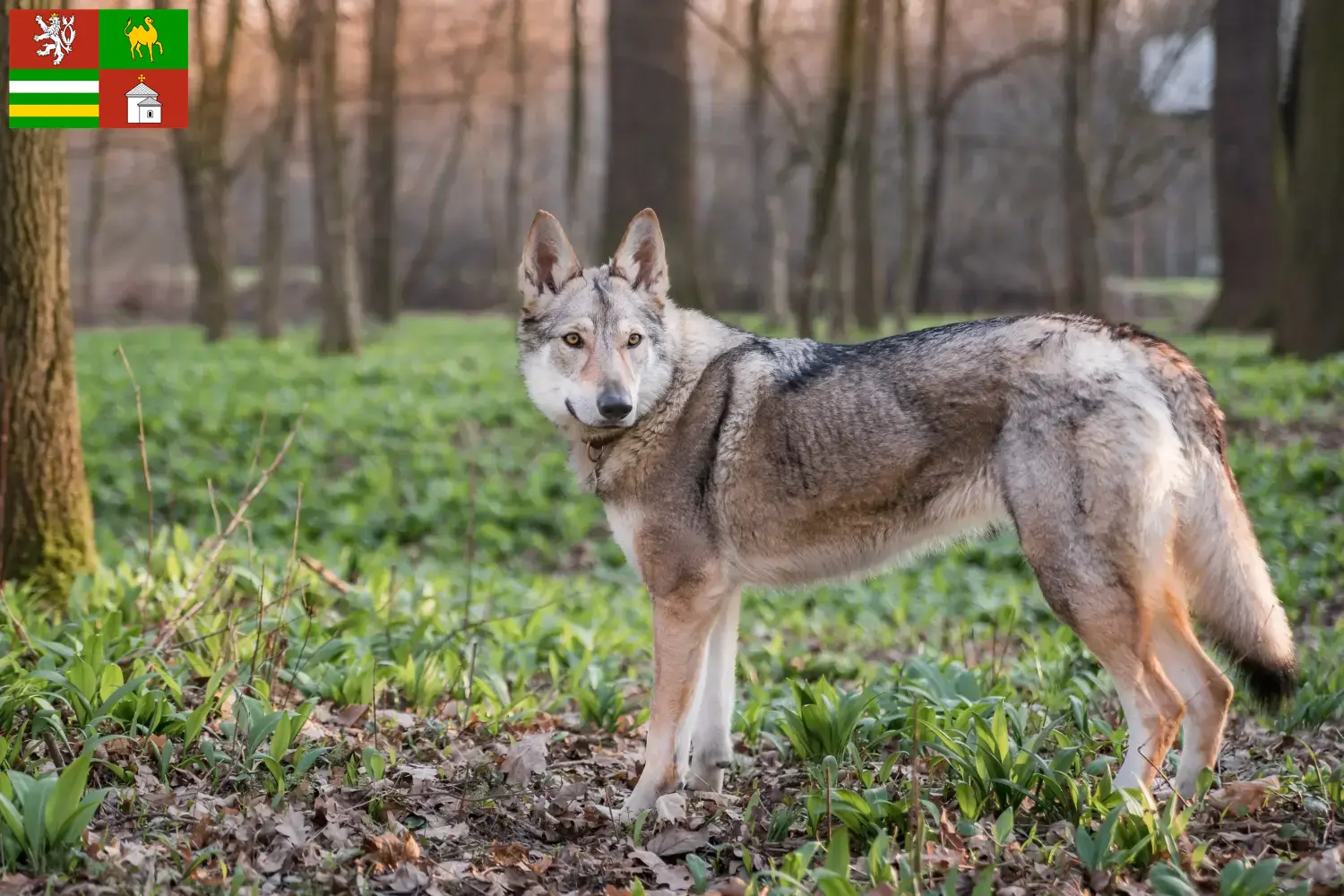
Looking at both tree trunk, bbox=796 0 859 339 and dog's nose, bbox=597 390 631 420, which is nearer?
dog's nose, bbox=597 390 631 420

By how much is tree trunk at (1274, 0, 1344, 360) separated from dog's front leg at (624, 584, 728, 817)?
1085cm

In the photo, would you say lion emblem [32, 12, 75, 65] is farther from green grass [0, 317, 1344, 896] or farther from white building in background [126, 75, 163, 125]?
green grass [0, 317, 1344, 896]

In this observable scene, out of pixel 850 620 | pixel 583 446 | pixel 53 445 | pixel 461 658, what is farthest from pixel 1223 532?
pixel 53 445

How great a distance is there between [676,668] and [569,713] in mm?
1228

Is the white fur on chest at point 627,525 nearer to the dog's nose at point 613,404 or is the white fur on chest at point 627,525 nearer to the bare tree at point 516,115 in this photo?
the dog's nose at point 613,404

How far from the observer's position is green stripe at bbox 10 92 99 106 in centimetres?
543

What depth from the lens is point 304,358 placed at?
1647cm

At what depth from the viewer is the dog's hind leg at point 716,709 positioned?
4.39 m

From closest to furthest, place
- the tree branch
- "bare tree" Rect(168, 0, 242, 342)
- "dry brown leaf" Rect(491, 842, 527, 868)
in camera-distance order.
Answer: "dry brown leaf" Rect(491, 842, 527, 868)
"bare tree" Rect(168, 0, 242, 342)
the tree branch

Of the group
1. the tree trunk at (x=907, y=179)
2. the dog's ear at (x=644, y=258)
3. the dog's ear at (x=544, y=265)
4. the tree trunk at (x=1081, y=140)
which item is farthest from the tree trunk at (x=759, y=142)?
the dog's ear at (x=544, y=265)

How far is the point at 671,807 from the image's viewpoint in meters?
3.89

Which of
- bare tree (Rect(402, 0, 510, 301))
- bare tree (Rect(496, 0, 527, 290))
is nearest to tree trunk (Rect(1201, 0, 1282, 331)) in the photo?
bare tree (Rect(496, 0, 527, 290))

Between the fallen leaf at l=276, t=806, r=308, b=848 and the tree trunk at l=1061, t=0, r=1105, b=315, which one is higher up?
the tree trunk at l=1061, t=0, r=1105, b=315

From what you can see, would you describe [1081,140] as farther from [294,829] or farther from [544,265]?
[294,829]
